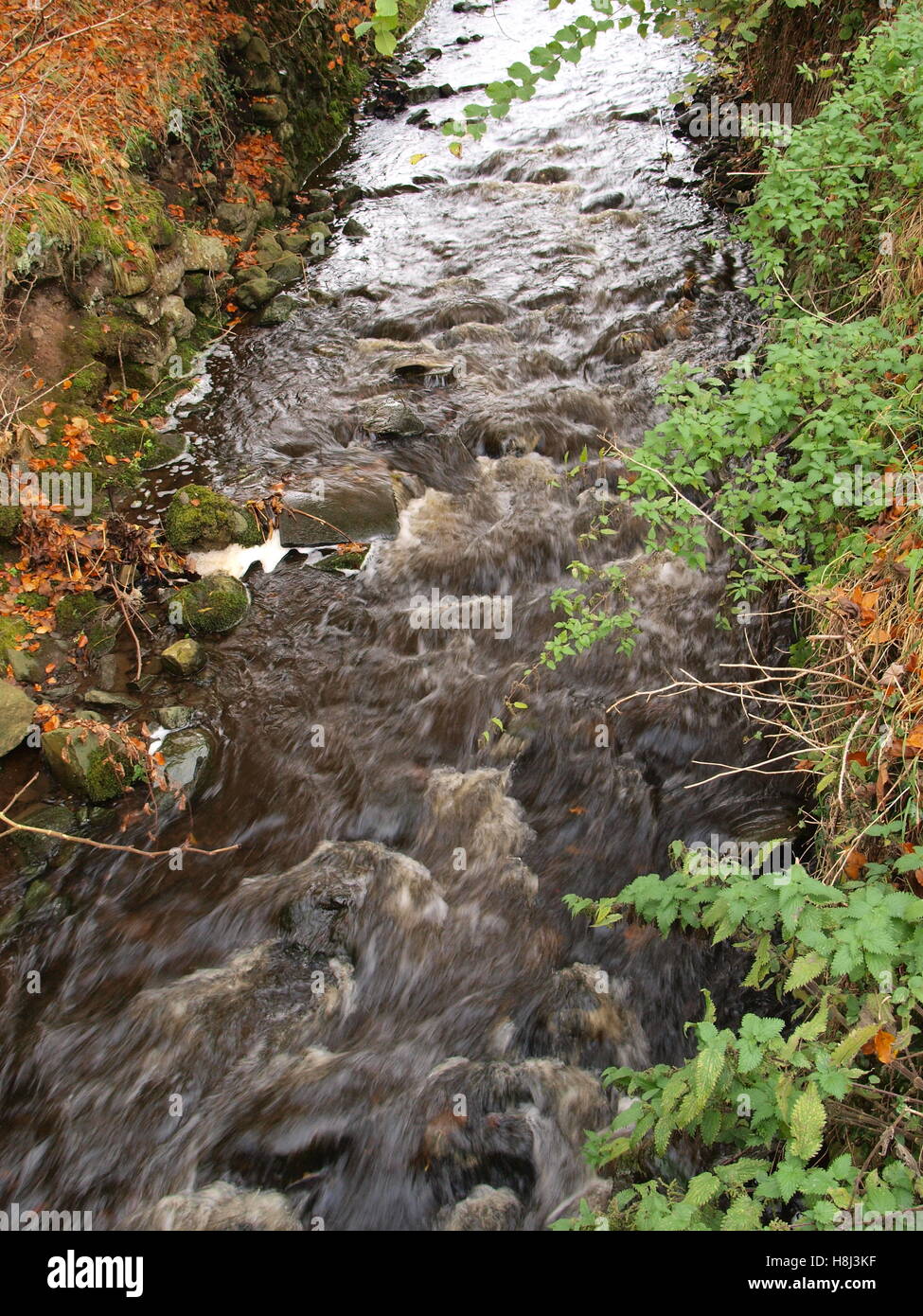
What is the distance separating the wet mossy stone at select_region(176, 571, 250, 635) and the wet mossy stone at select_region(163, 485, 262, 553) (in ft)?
1.55

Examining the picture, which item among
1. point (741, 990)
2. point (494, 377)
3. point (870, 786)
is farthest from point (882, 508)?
point (494, 377)

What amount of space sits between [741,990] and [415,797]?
7.62 feet

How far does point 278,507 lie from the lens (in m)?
7.34

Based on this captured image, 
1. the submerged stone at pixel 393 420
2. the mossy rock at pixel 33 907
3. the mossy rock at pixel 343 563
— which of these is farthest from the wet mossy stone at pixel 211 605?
the submerged stone at pixel 393 420

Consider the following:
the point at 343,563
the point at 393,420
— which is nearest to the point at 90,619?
the point at 343,563

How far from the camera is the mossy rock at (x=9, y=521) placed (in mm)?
6176

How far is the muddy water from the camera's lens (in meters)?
3.92

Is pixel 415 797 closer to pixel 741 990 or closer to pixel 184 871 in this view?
pixel 184 871

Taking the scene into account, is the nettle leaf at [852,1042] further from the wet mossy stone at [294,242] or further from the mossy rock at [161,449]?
the wet mossy stone at [294,242]

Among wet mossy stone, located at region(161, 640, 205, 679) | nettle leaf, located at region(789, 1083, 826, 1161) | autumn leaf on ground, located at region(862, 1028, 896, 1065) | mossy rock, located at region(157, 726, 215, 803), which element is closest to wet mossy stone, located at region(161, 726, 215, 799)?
mossy rock, located at region(157, 726, 215, 803)

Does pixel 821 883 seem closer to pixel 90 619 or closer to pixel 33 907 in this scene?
pixel 33 907

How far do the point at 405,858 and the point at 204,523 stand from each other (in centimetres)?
347

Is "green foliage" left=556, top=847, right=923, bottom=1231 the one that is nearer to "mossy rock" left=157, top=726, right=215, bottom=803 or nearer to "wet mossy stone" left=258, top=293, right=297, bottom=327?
"mossy rock" left=157, top=726, right=215, bottom=803

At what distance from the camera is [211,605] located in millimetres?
6375
